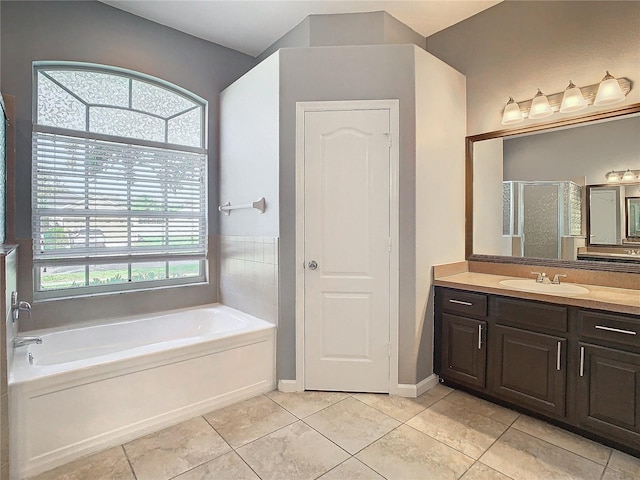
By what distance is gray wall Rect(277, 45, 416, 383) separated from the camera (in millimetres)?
2510

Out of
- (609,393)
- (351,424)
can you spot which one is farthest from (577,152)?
(351,424)

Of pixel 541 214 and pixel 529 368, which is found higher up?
pixel 541 214

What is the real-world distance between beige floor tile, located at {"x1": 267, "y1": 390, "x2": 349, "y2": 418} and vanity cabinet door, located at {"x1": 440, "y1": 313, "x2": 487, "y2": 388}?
824mm

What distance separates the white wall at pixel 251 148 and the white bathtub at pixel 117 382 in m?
0.87

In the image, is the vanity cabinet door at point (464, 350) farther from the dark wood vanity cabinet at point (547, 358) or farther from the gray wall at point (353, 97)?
the gray wall at point (353, 97)

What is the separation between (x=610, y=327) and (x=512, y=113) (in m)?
1.66

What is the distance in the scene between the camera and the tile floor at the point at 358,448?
5.77ft

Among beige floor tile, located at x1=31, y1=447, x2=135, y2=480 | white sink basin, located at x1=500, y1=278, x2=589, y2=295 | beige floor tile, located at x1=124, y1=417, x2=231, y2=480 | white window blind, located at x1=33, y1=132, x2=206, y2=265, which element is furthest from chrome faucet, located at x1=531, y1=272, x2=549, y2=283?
white window blind, located at x1=33, y1=132, x2=206, y2=265

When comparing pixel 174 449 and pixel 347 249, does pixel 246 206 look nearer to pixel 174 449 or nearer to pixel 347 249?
pixel 347 249

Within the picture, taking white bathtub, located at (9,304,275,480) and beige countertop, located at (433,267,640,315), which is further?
beige countertop, located at (433,267,640,315)

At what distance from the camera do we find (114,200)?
114 inches

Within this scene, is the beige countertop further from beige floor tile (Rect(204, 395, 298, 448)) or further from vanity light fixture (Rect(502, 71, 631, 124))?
beige floor tile (Rect(204, 395, 298, 448))

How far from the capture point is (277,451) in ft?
6.34

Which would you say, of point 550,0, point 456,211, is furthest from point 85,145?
point 550,0
